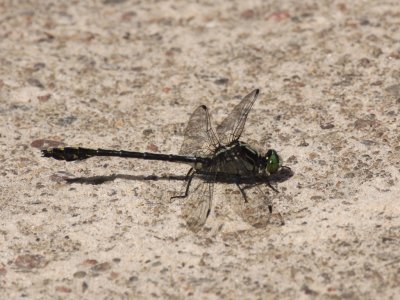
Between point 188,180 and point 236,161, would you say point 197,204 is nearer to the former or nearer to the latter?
point 188,180

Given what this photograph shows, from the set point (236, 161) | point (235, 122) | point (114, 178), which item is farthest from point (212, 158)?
point (114, 178)

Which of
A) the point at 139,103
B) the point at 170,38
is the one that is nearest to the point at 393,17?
the point at 170,38

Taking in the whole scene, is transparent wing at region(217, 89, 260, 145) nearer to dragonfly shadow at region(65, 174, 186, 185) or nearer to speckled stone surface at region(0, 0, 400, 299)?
speckled stone surface at region(0, 0, 400, 299)

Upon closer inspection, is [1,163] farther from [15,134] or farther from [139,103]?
[139,103]

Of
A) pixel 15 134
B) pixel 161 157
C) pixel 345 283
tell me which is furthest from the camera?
pixel 15 134

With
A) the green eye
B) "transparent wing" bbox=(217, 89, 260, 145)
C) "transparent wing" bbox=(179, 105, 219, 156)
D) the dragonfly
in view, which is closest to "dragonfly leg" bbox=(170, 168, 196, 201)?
the dragonfly

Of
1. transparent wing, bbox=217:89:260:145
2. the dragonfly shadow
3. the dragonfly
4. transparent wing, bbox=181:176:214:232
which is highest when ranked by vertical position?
transparent wing, bbox=217:89:260:145

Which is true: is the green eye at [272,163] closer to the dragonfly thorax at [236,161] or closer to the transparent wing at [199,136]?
the dragonfly thorax at [236,161]
